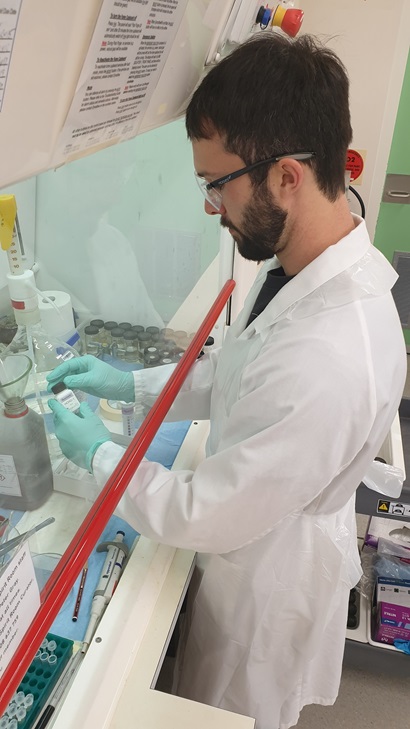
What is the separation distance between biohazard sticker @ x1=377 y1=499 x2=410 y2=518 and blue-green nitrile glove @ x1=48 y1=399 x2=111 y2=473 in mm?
819

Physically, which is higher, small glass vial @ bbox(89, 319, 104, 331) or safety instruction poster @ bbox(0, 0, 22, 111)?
safety instruction poster @ bbox(0, 0, 22, 111)

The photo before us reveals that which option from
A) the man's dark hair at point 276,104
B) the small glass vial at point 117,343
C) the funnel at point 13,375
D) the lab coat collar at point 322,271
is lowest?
the small glass vial at point 117,343

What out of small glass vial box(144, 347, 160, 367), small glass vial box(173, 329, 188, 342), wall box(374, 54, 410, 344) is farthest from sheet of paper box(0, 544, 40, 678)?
wall box(374, 54, 410, 344)

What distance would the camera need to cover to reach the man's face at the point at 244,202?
89cm

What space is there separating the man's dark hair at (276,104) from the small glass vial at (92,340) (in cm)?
76

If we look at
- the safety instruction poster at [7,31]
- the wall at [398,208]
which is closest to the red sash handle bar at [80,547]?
the safety instruction poster at [7,31]

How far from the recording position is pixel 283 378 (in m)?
0.84

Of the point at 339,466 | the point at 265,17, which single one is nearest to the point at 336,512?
the point at 339,466

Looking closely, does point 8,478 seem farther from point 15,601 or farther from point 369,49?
point 369,49

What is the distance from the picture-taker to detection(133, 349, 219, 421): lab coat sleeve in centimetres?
129

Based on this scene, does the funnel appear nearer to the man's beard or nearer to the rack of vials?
the rack of vials

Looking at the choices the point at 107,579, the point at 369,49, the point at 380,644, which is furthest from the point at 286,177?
the point at 369,49

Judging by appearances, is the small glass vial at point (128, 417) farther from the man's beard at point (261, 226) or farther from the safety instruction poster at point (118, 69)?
the safety instruction poster at point (118, 69)

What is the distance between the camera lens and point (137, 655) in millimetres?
930
